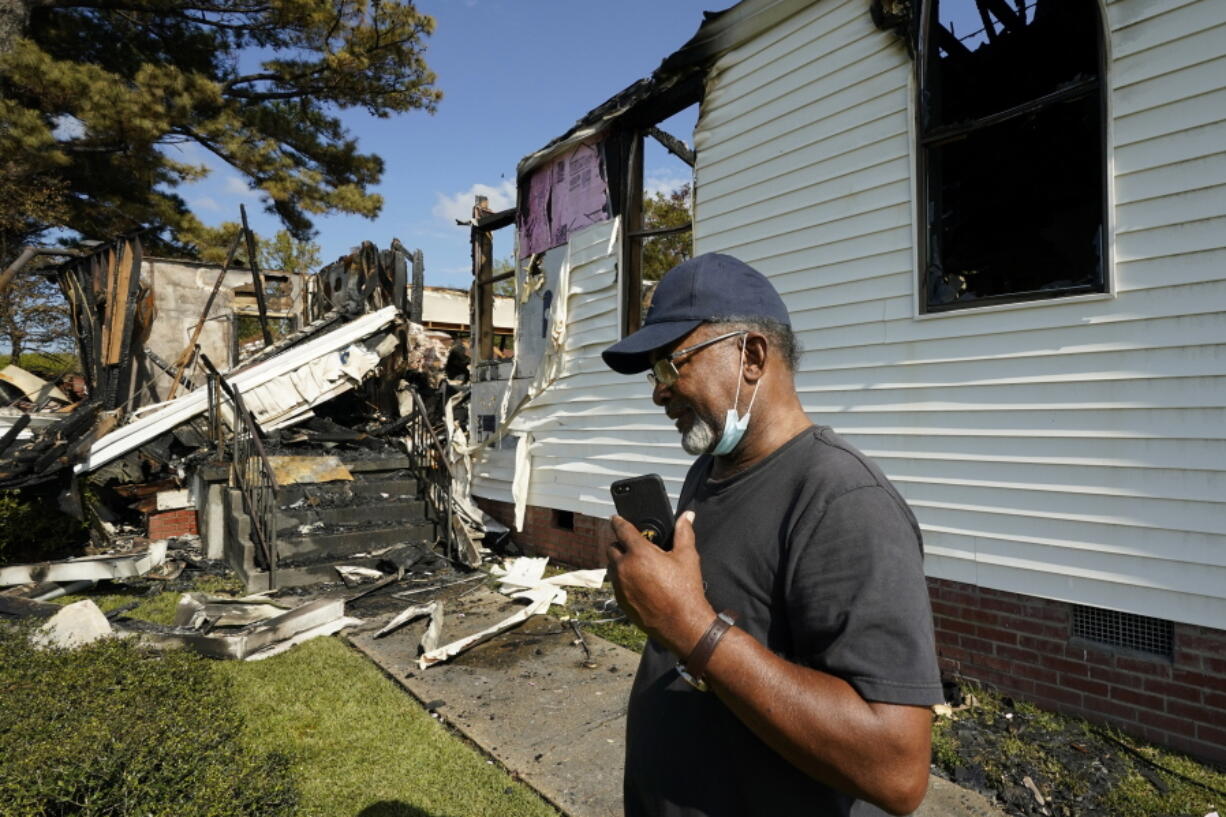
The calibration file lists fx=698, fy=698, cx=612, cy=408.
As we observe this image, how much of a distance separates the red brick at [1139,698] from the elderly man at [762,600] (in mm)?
3596

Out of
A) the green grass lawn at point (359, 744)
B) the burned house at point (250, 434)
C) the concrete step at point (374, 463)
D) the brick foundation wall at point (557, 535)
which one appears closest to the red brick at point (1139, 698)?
the green grass lawn at point (359, 744)

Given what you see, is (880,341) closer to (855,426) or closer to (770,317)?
(855,426)

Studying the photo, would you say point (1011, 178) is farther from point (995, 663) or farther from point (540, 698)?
point (540, 698)

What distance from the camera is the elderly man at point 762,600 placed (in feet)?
3.61

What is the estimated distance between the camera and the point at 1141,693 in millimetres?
3809

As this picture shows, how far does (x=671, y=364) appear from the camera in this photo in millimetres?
1542

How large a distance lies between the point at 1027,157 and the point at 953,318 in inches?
58.5

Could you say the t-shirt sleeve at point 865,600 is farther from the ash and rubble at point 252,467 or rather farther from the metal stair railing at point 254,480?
the metal stair railing at point 254,480

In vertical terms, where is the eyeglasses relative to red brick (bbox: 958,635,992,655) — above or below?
above

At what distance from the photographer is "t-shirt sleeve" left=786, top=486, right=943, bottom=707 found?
108cm

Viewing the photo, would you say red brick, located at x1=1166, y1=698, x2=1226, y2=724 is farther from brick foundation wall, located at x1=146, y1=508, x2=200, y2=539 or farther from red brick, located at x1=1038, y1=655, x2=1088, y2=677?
brick foundation wall, located at x1=146, y1=508, x2=200, y2=539

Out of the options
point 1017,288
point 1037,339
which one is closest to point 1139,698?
point 1037,339

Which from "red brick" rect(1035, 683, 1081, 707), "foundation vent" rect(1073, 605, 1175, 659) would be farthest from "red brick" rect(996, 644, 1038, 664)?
"foundation vent" rect(1073, 605, 1175, 659)

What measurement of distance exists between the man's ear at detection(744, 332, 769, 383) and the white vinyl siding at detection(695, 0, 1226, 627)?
3.43 meters
